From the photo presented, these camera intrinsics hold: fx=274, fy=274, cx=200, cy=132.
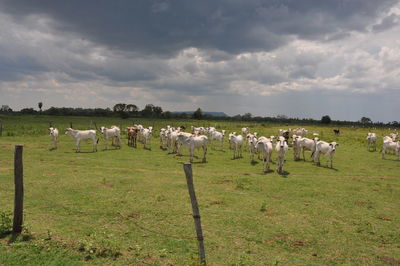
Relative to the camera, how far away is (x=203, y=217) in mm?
9211

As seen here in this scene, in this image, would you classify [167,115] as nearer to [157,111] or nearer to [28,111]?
[157,111]

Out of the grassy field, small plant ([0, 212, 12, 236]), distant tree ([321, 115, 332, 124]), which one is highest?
distant tree ([321, 115, 332, 124])

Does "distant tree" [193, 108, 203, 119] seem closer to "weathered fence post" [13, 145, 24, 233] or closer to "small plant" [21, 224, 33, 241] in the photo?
"weathered fence post" [13, 145, 24, 233]

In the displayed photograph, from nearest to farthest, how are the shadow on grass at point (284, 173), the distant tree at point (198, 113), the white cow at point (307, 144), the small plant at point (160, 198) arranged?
the small plant at point (160, 198) < the shadow on grass at point (284, 173) < the white cow at point (307, 144) < the distant tree at point (198, 113)

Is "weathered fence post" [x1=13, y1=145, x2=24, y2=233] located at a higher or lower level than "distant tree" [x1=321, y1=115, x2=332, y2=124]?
lower

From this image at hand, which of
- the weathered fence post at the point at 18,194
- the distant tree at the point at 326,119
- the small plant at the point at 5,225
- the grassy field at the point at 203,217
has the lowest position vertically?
the grassy field at the point at 203,217

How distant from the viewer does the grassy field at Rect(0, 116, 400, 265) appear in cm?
665

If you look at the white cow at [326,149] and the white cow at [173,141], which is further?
the white cow at [173,141]

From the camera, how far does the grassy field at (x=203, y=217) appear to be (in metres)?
6.65

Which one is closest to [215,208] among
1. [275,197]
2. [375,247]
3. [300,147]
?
[275,197]

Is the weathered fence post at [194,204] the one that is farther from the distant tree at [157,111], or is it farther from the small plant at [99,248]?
the distant tree at [157,111]

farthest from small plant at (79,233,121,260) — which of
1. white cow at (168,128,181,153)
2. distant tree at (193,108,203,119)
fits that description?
distant tree at (193,108,203,119)

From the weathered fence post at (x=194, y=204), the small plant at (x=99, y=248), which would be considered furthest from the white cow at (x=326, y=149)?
the small plant at (x=99, y=248)

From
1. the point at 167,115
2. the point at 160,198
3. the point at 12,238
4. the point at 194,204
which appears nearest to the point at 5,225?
the point at 12,238
